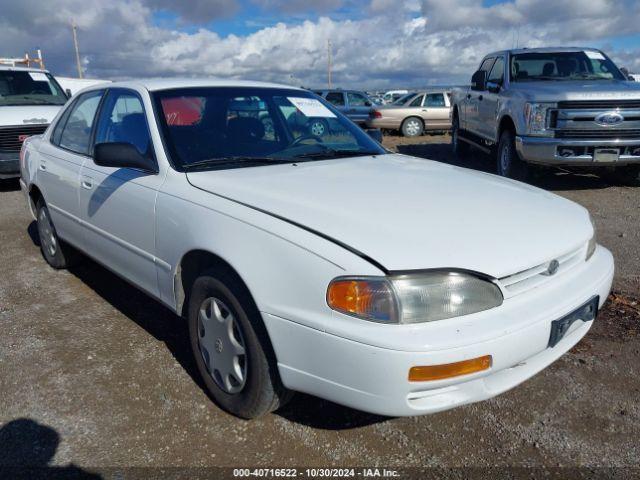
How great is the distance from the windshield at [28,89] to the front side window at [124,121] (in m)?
6.17

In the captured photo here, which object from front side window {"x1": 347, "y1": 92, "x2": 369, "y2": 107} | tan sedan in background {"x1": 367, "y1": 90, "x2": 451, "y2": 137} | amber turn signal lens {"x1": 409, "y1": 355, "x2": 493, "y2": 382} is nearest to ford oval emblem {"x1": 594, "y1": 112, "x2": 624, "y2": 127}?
amber turn signal lens {"x1": 409, "y1": 355, "x2": 493, "y2": 382}

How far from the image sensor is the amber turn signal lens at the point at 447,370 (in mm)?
1908

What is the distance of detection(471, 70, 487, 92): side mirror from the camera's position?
8.66 meters

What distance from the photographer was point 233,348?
8.06 ft

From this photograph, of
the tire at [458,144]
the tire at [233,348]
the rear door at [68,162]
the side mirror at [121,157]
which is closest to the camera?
the tire at [233,348]

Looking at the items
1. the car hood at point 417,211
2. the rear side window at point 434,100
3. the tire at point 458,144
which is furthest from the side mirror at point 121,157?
the rear side window at point 434,100

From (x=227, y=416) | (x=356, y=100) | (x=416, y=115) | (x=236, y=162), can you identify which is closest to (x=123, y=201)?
(x=236, y=162)

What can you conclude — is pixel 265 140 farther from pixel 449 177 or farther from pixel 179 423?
pixel 179 423

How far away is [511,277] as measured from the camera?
2.11m

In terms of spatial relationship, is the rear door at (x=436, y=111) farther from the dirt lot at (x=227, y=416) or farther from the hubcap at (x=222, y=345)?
the hubcap at (x=222, y=345)

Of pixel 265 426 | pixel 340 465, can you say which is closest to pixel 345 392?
pixel 340 465

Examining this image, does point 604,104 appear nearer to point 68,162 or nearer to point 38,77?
point 68,162

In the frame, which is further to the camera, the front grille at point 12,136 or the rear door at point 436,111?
the rear door at point 436,111

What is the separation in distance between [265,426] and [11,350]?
180 cm
